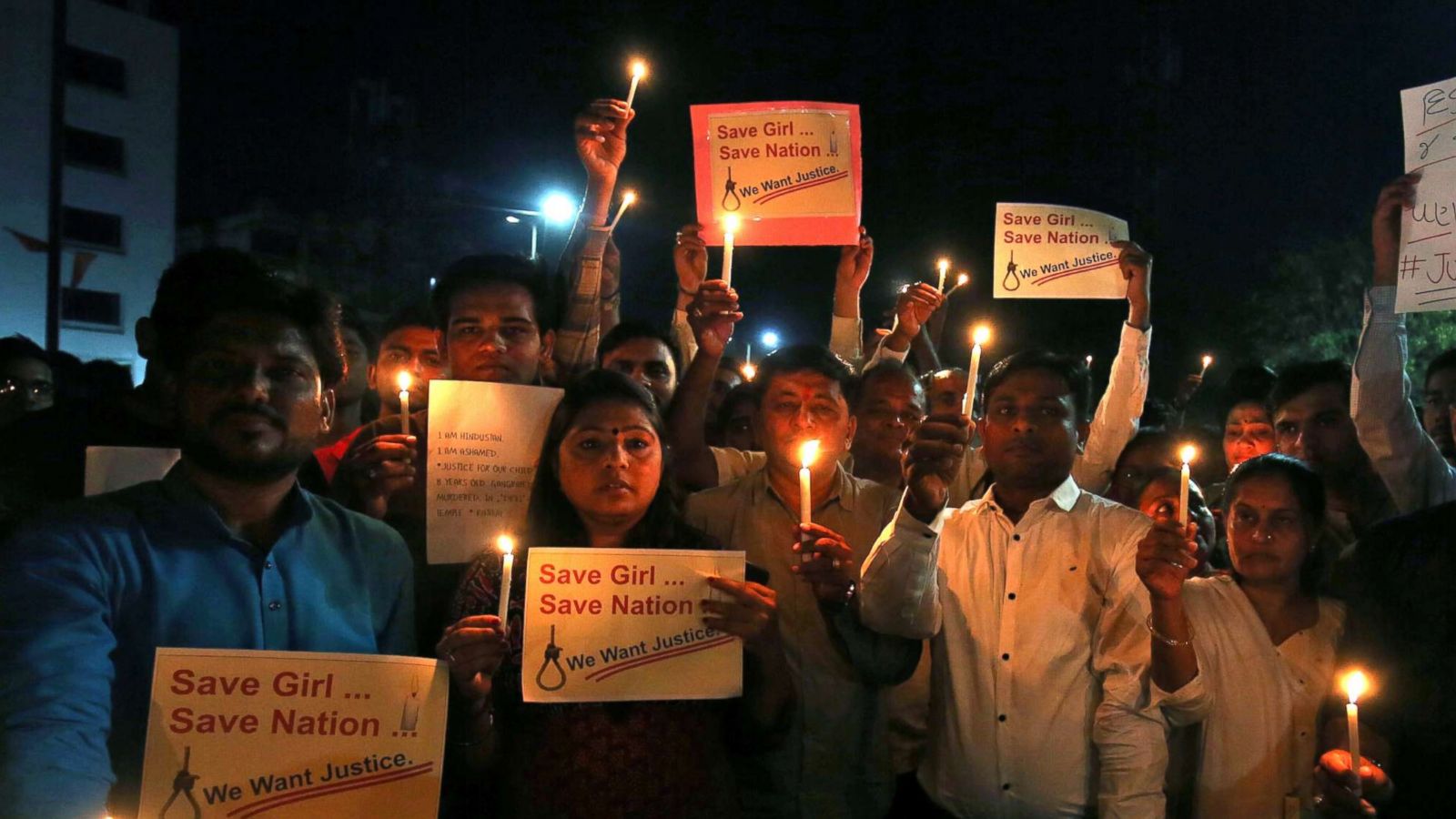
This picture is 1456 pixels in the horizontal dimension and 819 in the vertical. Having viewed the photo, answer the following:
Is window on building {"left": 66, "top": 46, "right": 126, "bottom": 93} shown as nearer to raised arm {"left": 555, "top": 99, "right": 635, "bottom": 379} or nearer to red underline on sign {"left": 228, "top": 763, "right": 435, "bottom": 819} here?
raised arm {"left": 555, "top": 99, "right": 635, "bottom": 379}

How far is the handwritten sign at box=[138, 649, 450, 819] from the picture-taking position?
228 cm

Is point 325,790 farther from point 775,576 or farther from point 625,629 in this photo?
point 775,576

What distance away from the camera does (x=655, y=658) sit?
9.44 ft

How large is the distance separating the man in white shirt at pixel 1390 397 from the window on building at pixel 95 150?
3652cm

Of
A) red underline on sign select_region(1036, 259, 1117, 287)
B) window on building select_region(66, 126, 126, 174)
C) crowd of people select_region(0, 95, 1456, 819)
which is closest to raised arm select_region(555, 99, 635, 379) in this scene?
crowd of people select_region(0, 95, 1456, 819)

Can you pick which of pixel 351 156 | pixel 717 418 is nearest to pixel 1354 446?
pixel 717 418

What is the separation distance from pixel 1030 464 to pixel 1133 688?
78 cm

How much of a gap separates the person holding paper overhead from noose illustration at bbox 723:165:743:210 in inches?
84.4

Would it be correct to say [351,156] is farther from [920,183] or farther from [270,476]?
[270,476]

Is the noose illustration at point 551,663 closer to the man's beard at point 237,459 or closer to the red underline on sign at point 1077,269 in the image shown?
the man's beard at point 237,459

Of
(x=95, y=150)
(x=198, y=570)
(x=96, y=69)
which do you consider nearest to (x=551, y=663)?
(x=198, y=570)

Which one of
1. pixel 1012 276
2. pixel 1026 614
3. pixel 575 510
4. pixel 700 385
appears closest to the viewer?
pixel 575 510

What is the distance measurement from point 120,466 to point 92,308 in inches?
1352

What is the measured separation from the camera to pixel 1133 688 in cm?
324
